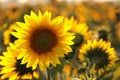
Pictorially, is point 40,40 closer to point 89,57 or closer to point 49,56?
point 49,56

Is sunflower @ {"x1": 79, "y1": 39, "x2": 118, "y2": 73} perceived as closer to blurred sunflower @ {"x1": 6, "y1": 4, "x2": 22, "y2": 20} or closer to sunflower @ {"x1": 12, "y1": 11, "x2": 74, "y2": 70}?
sunflower @ {"x1": 12, "y1": 11, "x2": 74, "y2": 70}

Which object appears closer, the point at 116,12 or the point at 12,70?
the point at 12,70

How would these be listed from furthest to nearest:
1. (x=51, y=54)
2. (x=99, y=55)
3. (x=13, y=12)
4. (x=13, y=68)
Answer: (x=13, y=12) < (x=99, y=55) < (x=13, y=68) < (x=51, y=54)

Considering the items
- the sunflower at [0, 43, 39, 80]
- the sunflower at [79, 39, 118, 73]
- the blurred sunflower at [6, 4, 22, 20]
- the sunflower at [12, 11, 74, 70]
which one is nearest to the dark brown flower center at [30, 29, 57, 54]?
the sunflower at [12, 11, 74, 70]

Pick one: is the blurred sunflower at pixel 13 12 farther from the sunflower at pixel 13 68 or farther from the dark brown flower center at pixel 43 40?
the dark brown flower center at pixel 43 40

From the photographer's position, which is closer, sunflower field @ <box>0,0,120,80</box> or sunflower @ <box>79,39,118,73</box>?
sunflower field @ <box>0,0,120,80</box>

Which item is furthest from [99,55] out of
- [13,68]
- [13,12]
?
[13,12]

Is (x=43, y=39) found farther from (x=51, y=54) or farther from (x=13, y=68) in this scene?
(x=13, y=68)

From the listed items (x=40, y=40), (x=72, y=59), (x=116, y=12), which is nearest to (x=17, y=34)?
(x=40, y=40)
